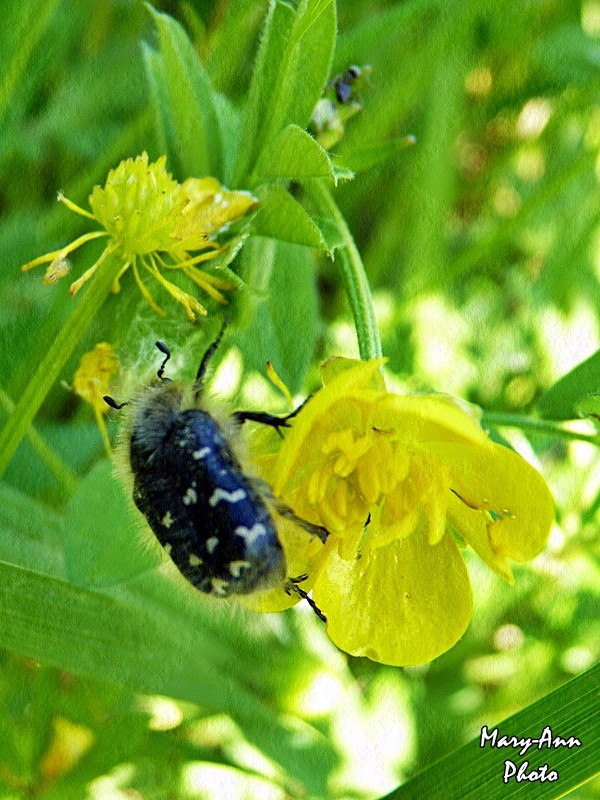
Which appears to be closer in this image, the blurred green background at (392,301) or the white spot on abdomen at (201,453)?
the white spot on abdomen at (201,453)

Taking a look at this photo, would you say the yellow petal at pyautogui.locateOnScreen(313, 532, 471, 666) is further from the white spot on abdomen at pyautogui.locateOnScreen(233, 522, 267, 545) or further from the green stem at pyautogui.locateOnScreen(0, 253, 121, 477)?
the green stem at pyautogui.locateOnScreen(0, 253, 121, 477)

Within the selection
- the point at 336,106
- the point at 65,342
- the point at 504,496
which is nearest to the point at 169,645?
the point at 65,342

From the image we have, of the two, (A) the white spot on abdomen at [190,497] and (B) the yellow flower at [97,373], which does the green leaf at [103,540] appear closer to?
(B) the yellow flower at [97,373]

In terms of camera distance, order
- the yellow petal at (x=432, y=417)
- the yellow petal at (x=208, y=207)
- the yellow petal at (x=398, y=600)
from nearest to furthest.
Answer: the yellow petal at (x=432, y=417) < the yellow petal at (x=398, y=600) < the yellow petal at (x=208, y=207)

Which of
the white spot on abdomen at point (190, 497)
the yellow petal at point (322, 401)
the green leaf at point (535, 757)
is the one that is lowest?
the green leaf at point (535, 757)

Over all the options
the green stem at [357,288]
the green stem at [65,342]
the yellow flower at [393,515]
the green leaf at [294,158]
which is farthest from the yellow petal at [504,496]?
the green stem at [65,342]

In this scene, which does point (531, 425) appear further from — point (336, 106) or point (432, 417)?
point (336, 106)

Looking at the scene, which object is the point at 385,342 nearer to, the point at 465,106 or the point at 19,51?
the point at 465,106
